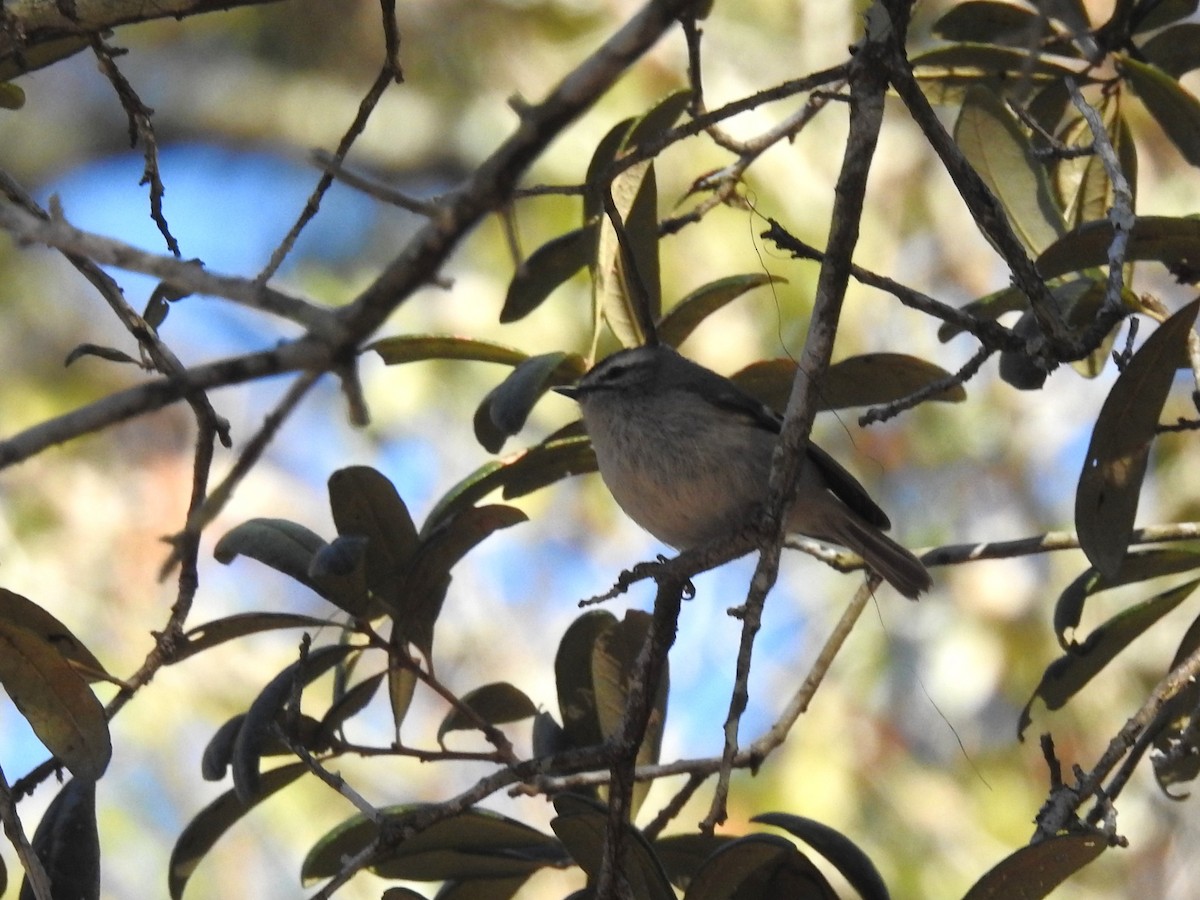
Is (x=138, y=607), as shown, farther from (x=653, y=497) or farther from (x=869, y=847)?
(x=653, y=497)

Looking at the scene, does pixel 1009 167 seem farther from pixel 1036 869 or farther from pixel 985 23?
pixel 1036 869

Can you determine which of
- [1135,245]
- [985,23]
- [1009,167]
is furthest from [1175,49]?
[1135,245]

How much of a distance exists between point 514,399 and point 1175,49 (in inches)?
68.1

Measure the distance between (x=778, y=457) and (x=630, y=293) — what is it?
2.73 feet

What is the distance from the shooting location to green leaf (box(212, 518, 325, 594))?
7.48 feet

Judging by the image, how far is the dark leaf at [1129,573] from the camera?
8.59ft

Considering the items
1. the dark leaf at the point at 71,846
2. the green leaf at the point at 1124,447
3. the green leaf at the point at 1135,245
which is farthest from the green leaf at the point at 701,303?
the dark leaf at the point at 71,846

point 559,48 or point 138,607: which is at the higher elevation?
point 559,48

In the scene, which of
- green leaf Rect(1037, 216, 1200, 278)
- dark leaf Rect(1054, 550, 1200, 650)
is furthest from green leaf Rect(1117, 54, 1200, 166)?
dark leaf Rect(1054, 550, 1200, 650)

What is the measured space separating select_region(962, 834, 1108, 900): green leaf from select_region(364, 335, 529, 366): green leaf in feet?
4.30

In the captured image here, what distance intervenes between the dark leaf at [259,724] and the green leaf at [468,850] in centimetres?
24

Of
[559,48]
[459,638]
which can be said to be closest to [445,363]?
[459,638]

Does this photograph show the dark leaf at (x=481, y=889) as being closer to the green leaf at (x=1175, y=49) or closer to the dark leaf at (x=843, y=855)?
the dark leaf at (x=843, y=855)

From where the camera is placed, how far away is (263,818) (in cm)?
544
